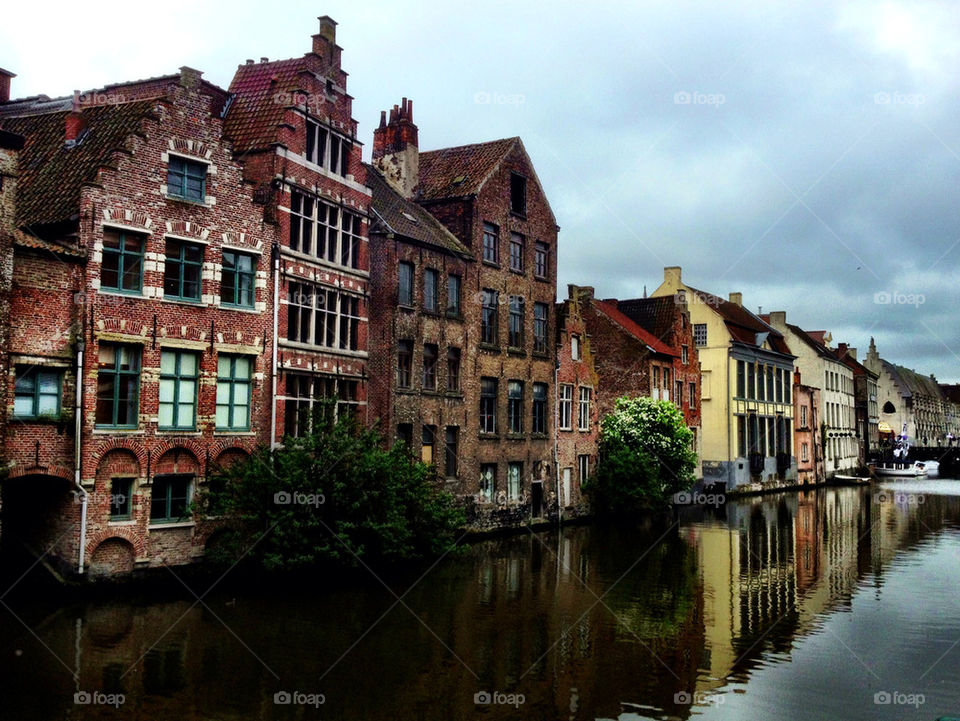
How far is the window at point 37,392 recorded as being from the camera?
23.1 metres

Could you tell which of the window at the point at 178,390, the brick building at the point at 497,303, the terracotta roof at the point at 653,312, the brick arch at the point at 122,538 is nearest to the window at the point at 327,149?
the brick building at the point at 497,303

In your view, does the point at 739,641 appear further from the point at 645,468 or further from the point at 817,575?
the point at 645,468

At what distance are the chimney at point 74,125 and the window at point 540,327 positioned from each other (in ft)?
70.5

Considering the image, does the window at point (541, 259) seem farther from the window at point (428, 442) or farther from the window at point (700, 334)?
the window at point (700, 334)

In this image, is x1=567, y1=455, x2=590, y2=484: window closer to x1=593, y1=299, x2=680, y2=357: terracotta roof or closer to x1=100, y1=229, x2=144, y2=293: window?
x1=593, y1=299, x2=680, y2=357: terracotta roof

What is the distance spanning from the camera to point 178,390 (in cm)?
2619

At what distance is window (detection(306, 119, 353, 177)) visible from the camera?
101 ft

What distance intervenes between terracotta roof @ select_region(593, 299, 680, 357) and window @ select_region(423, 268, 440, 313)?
780 inches

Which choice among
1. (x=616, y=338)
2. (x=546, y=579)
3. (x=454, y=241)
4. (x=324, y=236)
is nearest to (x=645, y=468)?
(x=616, y=338)

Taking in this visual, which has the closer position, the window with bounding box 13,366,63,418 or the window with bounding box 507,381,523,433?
the window with bounding box 13,366,63,418

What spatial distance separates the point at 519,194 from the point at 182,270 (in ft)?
64.9

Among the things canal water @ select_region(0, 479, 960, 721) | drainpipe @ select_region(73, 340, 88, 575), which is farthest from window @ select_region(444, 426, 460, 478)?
drainpipe @ select_region(73, 340, 88, 575)

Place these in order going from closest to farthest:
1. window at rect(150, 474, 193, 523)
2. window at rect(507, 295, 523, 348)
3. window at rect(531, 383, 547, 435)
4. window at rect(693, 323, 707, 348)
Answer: window at rect(150, 474, 193, 523)
window at rect(507, 295, 523, 348)
window at rect(531, 383, 547, 435)
window at rect(693, 323, 707, 348)

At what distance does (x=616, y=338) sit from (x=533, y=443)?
1354 cm
